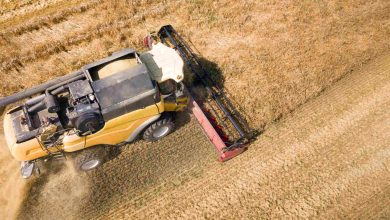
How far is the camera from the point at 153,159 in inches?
351

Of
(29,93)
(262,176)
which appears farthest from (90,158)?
(262,176)

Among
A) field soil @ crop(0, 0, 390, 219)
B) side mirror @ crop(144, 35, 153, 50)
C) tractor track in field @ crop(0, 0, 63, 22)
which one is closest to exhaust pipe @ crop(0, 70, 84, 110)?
field soil @ crop(0, 0, 390, 219)

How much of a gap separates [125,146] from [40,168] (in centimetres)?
228

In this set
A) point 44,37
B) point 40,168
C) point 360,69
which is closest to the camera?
point 40,168

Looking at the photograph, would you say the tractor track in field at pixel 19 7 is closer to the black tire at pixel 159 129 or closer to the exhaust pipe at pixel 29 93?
the exhaust pipe at pixel 29 93

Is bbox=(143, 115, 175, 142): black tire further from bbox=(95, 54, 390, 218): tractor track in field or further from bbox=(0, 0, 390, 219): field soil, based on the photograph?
bbox=(95, 54, 390, 218): tractor track in field

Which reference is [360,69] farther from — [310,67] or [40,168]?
[40,168]

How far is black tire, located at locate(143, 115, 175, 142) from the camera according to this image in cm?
848

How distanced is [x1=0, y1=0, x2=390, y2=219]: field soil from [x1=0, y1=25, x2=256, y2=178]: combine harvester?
658mm

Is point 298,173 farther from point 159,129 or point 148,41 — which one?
point 148,41

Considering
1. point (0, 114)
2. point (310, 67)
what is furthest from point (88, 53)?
point (310, 67)

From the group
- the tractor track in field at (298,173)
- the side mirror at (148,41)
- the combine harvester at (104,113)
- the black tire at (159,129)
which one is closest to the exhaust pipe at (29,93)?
the combine harvester at (104,113)

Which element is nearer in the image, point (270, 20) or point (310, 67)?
point (310, 67)

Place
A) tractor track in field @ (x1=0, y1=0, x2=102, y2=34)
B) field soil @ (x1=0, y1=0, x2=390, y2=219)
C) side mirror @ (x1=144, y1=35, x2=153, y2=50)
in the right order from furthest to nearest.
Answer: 1. tractor track in field @ (x1=0, y1=0, x2=102, y2=34)
2. side mirror @ (x1=144, y1=35, x2=153, y2=50)
3. field soil @ (x1=0, y1=0, x2=390, y2=219)
